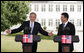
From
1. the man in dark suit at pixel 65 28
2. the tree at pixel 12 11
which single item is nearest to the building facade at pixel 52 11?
the tree at pixel 12 11

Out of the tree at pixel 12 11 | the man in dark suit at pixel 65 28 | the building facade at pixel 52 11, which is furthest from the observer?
the building facade at pixel 52 11

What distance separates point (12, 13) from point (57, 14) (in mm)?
27761

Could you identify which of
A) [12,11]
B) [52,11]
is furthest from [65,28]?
[52,11]

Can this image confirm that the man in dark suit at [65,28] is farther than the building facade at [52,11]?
No

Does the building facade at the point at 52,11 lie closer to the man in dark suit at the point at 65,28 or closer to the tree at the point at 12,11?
the tree at the point at 12,11

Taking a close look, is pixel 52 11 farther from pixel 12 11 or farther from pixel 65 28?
pixel 65 28

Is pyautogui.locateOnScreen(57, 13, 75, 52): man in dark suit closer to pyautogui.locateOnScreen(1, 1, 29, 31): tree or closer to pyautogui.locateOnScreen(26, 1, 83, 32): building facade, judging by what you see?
pyautogui.locateOnScreen(1, 1, 29, 31): tree

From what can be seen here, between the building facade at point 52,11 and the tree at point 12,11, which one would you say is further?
the building facade at point 52,11

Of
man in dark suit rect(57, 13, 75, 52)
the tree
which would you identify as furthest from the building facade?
man in dark suit rect(57, 13, 75, 52)

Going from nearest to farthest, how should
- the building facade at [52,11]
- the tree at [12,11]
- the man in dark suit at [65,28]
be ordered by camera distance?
the man in dark suit at [65,28], the tree at [12,11], the building facade at [52,11]

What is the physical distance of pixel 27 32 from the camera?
589 cm

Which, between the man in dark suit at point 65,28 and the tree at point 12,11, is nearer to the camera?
the man in dark suit at point 65,28

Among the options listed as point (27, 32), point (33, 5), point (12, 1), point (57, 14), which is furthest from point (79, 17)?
point (27, 32)

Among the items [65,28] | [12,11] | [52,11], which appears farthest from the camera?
[52,11]
